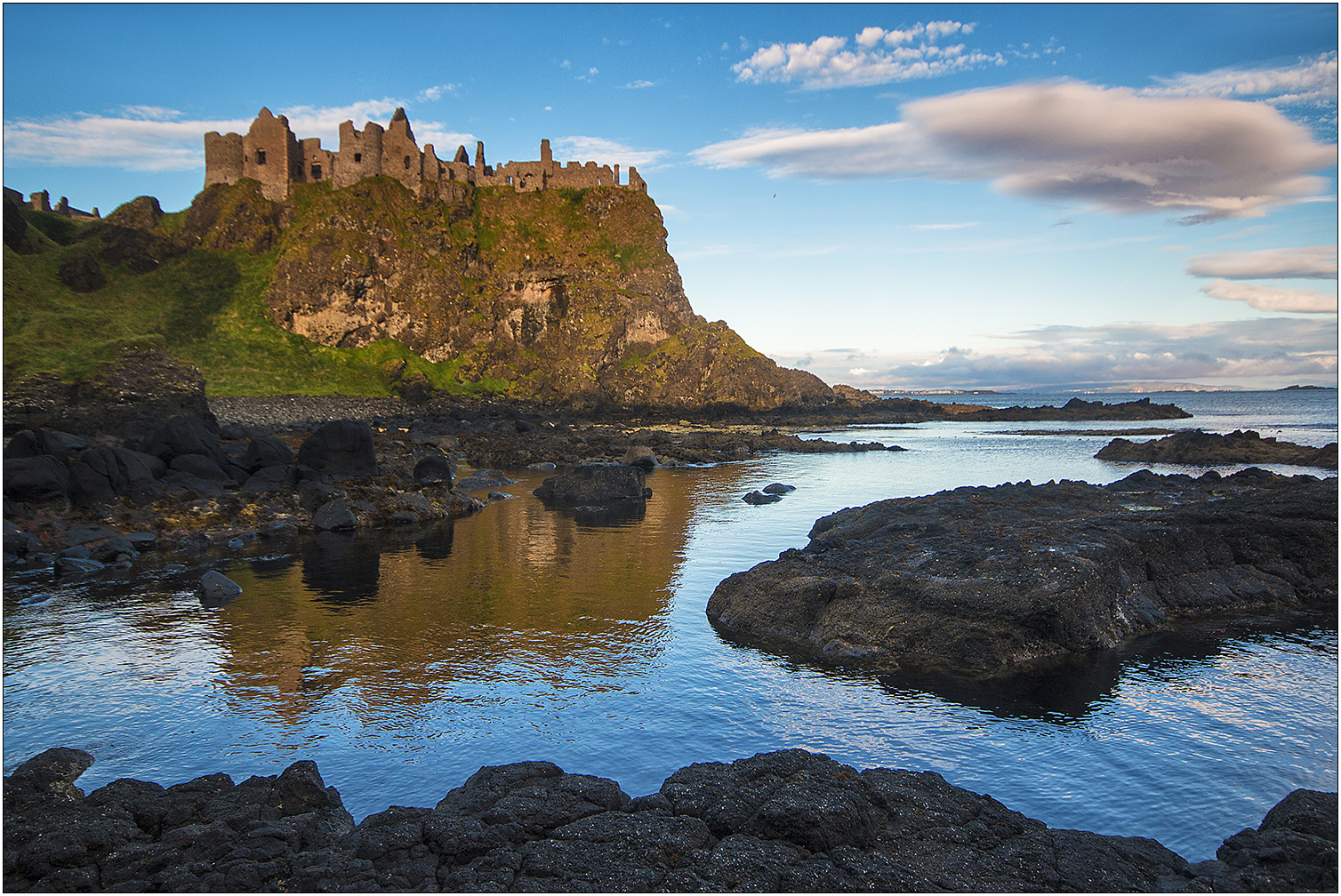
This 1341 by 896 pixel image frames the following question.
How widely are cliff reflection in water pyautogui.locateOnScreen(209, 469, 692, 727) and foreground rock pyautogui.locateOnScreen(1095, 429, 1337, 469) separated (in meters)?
45.7

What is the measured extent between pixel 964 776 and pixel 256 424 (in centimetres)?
8234

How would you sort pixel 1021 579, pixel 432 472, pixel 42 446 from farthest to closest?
pixel 432 472, pixel 42 446, pixel 1021 579

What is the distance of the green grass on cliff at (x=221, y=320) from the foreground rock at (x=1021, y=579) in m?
88.7

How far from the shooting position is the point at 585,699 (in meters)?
13.3

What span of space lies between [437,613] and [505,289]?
120866 millimetres

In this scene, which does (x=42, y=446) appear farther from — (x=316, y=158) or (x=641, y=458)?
(x=316, y=158)

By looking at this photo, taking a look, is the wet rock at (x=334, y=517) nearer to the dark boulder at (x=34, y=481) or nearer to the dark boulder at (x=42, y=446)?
the dark boulder at (x=34, y=481)

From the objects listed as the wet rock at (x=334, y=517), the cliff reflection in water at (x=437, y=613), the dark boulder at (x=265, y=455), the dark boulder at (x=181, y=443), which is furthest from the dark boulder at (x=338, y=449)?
the cliff reflection in water at (x=437, y=613)

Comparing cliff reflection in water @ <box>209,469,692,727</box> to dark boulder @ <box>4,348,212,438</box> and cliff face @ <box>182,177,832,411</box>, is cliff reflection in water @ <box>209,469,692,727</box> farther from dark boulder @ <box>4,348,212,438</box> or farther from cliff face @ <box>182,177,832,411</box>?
cliff face @ <box>182,177,832,411</box>

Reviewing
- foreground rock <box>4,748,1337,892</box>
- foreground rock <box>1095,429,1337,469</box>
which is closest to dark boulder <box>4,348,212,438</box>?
foreground rock <box>4,748,1337,892</box>

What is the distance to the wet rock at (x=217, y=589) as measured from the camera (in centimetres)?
1980

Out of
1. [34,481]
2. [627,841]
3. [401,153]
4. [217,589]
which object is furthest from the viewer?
[401,153]

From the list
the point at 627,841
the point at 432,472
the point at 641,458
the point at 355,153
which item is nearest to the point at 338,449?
the point at 432,472

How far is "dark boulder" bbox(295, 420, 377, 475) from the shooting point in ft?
115
